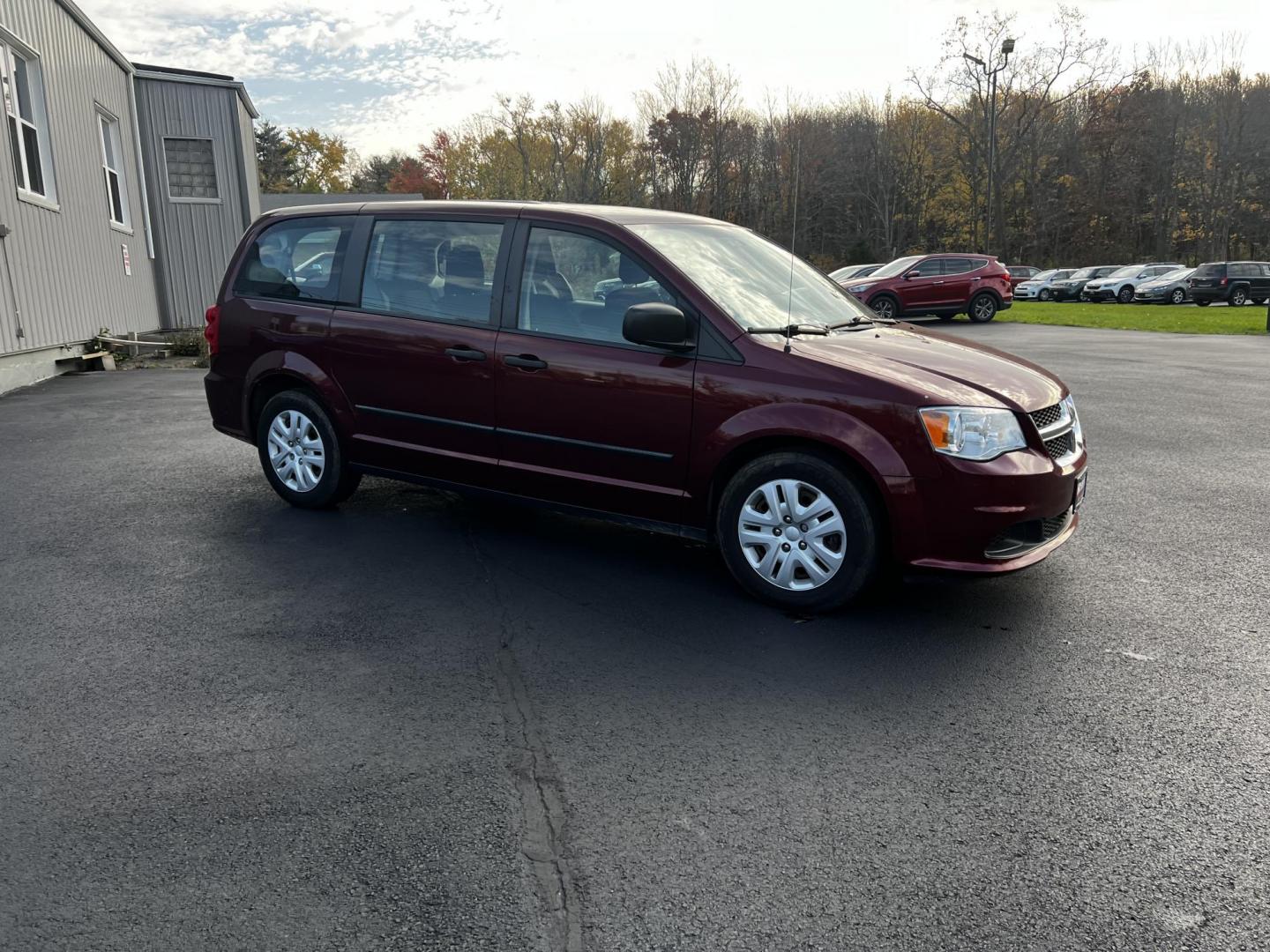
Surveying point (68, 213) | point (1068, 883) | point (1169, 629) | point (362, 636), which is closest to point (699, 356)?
point (362, 636)

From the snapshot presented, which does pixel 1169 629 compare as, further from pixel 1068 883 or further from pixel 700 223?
pixel 700 223

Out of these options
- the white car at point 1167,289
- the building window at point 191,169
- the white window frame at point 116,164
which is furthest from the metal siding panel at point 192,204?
the white car at point 1167,289

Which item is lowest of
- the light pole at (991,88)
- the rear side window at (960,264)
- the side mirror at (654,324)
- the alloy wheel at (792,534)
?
the alloy wheel at (792,534)

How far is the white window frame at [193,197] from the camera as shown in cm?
1941

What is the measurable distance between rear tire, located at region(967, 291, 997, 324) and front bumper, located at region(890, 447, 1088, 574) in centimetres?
2281

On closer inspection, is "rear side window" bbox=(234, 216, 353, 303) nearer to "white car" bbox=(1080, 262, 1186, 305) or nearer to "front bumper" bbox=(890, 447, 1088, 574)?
"front bumper" bbox=(890, 447, 1088, 574)

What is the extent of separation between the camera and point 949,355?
4.81m

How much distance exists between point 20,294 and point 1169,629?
12.4 meters

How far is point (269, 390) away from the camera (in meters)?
6.25

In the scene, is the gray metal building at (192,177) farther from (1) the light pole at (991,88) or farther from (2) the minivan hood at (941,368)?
(1) the light pole at (991,88)

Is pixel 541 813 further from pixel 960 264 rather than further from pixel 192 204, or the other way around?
pixel 960 264

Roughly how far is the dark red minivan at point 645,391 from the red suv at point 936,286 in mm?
20080

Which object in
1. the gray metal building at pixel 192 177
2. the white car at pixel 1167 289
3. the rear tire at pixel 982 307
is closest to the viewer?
the gray metal building at pixel 192 177


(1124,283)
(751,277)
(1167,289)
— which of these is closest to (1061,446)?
(751,277)
